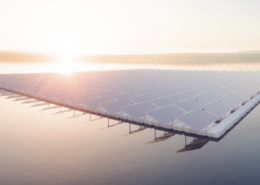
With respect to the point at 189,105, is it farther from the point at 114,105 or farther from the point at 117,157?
the point at 117,157

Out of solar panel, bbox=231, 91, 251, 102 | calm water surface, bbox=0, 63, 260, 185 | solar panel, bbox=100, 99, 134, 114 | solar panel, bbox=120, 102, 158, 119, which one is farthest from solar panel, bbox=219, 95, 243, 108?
solar panel, bbox=100, 99, 134, 114

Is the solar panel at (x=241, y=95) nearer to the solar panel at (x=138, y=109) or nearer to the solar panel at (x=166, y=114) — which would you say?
the solar panel at (x=166, y=114)

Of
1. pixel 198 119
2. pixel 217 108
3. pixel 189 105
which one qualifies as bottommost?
pixel 198 119

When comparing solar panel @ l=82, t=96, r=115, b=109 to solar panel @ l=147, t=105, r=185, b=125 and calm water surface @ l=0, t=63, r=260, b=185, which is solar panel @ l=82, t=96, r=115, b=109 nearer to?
calm water surface @ l=0, t=63, r=260, b=185

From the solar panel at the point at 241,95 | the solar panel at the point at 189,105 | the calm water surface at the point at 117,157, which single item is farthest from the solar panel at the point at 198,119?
the solar panel at the point at 241,95

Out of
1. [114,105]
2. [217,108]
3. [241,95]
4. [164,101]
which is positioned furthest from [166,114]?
[241,95]

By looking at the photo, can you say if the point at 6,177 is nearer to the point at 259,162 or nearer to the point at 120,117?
the point at 120,117
